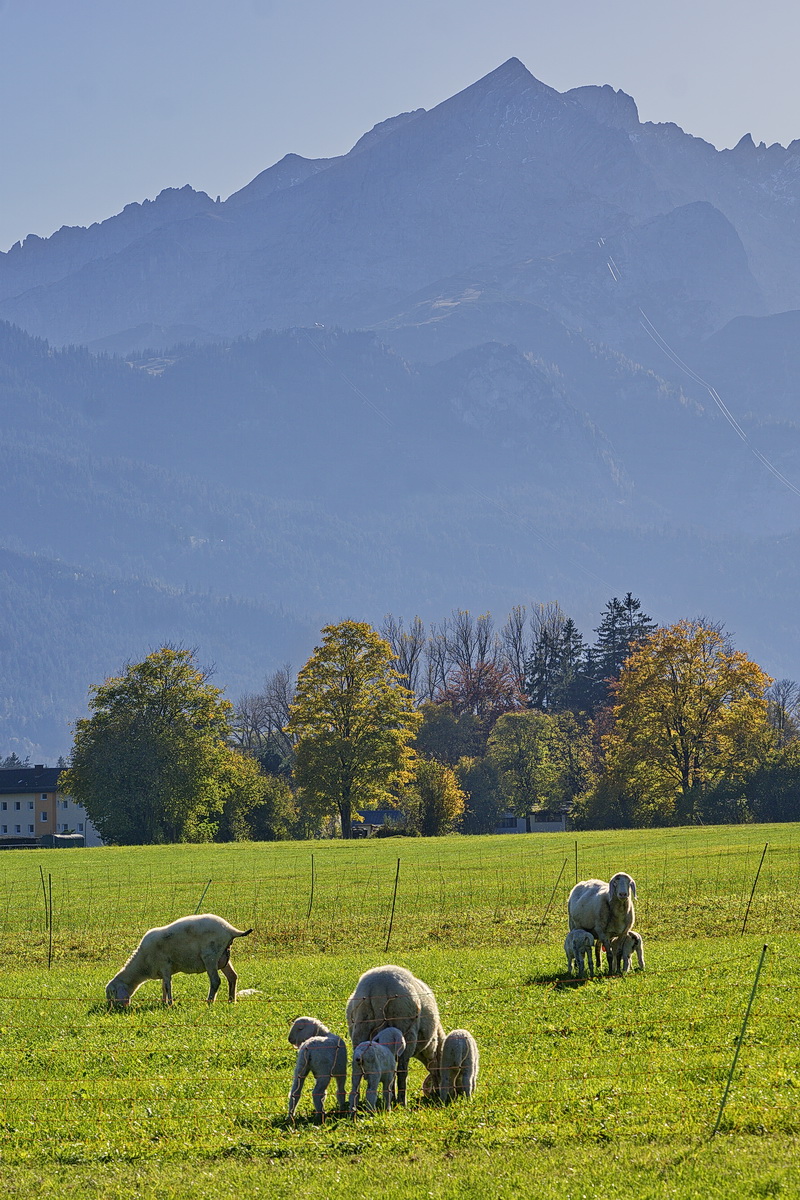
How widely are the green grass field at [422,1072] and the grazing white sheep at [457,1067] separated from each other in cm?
22

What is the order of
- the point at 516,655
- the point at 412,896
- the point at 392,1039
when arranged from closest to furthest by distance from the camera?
the point at 392,1039 < the point at 412,896 < the point at 516,655

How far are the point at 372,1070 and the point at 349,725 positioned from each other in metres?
68.2

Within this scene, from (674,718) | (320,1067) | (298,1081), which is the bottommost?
(298,1081)

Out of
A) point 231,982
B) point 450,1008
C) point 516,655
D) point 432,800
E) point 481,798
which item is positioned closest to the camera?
point 450,1008

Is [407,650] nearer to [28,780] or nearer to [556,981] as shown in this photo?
[28,780]

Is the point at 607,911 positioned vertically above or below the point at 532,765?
below

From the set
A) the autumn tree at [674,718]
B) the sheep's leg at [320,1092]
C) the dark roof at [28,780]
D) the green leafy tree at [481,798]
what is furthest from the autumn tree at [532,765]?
the sheep's leg at [320,1092]

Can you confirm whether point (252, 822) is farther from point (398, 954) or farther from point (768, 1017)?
point (768, 1017)

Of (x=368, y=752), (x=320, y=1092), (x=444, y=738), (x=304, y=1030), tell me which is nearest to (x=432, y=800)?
(x=368, y=752)

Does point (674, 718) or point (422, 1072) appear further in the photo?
point (674, 718)

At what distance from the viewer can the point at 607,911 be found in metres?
21.3

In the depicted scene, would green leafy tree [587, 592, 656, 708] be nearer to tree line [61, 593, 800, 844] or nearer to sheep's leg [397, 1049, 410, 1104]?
tree line [61, 593, 800, 844]

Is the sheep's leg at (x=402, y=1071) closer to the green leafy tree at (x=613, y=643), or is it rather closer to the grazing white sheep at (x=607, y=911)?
the grazing white sheep at (x=607, y=911)

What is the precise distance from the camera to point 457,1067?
13461 millimetres
